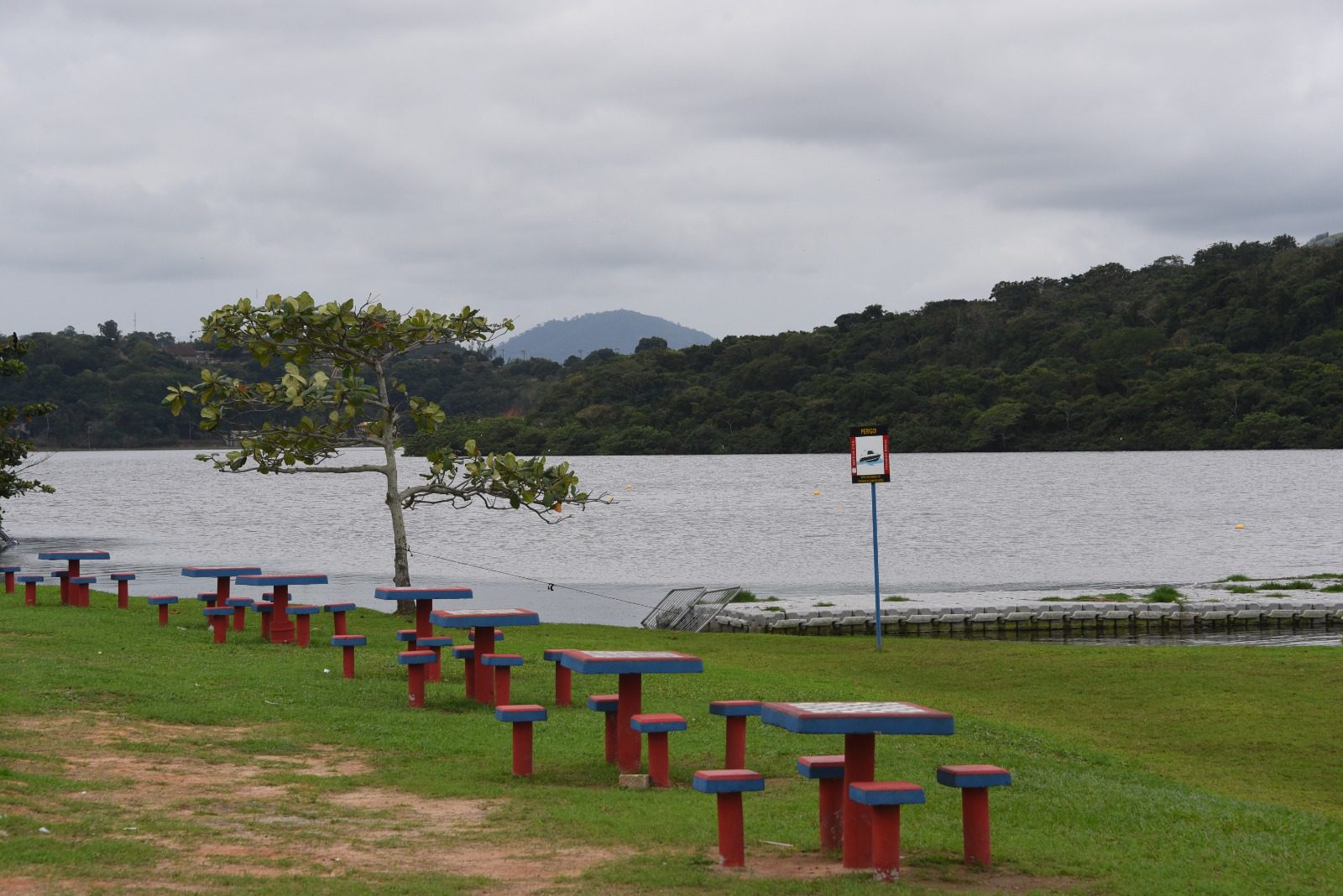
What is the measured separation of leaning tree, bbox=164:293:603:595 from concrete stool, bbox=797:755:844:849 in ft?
40.7

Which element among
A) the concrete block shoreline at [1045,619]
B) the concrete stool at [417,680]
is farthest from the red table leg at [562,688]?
the concrete block shoreline at [1045,619]

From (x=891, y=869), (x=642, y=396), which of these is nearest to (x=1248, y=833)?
(x=891, y=869)

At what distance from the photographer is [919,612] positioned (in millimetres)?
24500

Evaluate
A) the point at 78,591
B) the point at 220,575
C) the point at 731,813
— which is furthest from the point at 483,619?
the point at 78,591

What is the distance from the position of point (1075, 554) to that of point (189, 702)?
120ft

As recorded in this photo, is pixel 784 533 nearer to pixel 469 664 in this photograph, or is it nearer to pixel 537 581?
pixel 537 581

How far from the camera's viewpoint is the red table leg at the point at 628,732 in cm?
884

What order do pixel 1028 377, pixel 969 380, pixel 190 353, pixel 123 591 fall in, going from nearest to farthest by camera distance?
pixel 123 591 → pixel 1028 377 → pixel 969 380 → pixel 190 353

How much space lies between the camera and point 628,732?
29.0 ft

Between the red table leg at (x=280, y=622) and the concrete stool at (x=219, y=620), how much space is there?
0.55m

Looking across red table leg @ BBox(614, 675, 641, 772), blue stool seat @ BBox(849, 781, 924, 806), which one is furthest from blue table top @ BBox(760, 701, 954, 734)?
red table leg @ BBox(614, 675, 641, 772)

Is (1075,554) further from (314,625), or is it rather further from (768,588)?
(314,625)

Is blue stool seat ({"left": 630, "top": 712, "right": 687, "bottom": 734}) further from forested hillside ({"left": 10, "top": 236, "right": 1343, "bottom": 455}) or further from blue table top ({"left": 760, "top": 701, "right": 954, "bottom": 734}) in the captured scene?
forested hillside ({"left": 10, "top": 236, "right": 1343, "bottom": 455})

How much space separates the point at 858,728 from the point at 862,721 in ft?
0.14
